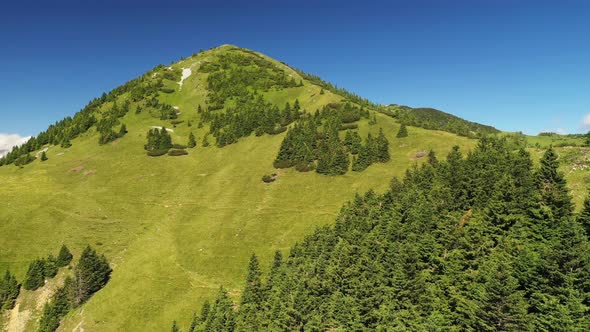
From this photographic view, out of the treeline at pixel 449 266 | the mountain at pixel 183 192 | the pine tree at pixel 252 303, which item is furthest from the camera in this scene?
the mountain at pixel 183 192

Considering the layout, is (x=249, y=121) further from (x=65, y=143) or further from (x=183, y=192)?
(x=65, y=143)

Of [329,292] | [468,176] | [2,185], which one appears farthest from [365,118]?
[2,185]

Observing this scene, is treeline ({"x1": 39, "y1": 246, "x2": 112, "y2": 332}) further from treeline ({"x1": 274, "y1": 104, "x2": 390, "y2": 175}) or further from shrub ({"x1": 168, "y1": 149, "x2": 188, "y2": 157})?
shrub ({"x1": 168, "y1": 149, "x2": 188, "y2": 157})

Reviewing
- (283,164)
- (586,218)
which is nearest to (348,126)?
(283,164)

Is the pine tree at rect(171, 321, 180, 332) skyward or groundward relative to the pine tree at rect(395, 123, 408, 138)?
groundward

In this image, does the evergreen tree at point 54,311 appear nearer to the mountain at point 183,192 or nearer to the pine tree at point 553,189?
the mountain at point 183,192

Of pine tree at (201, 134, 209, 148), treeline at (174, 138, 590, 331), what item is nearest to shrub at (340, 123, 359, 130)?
pine tree at (201, 134, 209, 148)

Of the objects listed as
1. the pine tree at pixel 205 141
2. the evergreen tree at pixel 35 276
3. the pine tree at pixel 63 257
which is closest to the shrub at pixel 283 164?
the pine tree at pixel 205 141
